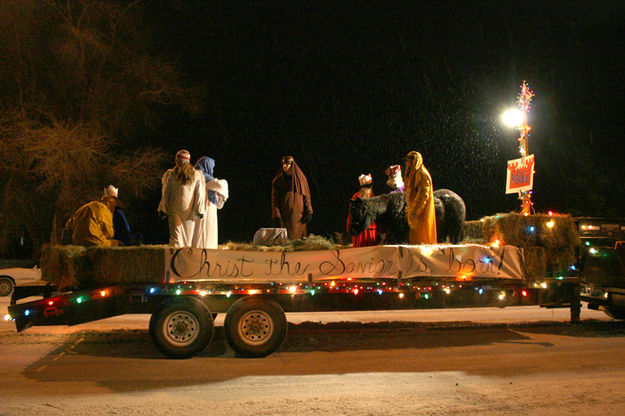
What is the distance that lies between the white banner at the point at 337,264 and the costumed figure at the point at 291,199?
2779 mm

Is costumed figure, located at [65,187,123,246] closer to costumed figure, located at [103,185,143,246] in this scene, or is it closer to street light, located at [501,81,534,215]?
costumed figure, located at [103,185,143,246]

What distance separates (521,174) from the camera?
634 inches

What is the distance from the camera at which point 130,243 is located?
1003cm

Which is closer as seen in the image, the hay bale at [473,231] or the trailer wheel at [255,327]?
the trailer wheel at [255,327]

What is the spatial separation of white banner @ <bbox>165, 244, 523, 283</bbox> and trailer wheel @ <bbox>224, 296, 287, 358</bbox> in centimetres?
39

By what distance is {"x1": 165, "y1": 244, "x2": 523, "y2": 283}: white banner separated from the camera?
25.5 feet

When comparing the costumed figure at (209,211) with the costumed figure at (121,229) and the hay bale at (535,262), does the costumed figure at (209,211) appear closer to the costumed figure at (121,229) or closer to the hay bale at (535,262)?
the costumed figure at (121,229)

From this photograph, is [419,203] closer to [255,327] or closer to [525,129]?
[255,327]

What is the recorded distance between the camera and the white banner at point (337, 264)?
7.78 m

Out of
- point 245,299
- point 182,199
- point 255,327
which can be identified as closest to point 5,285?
point 182,199

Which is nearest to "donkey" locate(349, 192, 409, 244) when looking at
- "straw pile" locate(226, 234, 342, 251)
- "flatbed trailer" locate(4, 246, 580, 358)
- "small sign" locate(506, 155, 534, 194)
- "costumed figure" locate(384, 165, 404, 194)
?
"costumed figure" locate(384, 165, 404, 194)

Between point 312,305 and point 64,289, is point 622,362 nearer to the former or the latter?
point 312,305

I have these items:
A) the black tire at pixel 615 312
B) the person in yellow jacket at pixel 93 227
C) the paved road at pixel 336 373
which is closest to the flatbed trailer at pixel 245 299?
the paved road at pixel 336 373

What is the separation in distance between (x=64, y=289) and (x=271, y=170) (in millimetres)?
20651
